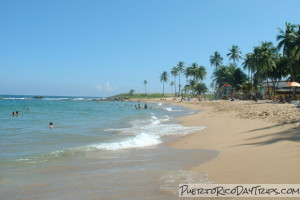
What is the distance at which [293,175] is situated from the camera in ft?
15.4

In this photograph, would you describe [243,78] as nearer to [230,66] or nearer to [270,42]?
[230,66]

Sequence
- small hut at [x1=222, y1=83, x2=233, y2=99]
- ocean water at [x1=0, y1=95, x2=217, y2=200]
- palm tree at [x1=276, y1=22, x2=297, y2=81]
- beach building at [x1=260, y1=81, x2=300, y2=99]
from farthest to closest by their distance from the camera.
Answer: small hut at [x1=222, y1=83, x2=233, y2=99] < beach building at [x1=260, y1=81, x2=300, y2=99] < palm tree at [x1=276, y1=22, x2=297, y2=81] < ocean water at [x1=0, y1=95, x2=217, y2=200]

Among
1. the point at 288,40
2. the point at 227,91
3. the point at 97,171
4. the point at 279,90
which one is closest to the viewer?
the point at 97,171

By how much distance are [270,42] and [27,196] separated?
60762mm

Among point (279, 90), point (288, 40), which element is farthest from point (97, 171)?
point (279, 90)

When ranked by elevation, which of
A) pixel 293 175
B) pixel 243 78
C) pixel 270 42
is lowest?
pixel 293 175

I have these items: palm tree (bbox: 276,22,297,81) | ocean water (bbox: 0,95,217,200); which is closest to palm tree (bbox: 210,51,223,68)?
palm tree (bbox: 276,22,297,81)

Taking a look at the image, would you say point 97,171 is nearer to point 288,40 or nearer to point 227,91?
point 288,40

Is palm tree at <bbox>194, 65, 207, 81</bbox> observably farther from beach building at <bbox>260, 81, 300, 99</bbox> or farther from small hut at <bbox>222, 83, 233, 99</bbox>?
beach building at <bbox>260, 81, 300, 99</bbox>

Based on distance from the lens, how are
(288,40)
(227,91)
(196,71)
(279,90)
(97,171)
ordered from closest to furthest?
(97,171) < (288,40) < (279,90) < (227,91) < (196,71)

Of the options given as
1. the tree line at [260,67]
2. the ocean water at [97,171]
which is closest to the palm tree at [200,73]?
the tree line at [260,67]

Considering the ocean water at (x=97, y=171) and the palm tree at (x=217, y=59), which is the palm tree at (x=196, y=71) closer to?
the palm tree at (x=217, y=59)

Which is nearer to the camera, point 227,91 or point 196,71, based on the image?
point 227,91

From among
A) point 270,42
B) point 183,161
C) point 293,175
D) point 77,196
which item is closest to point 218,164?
point 183,161
